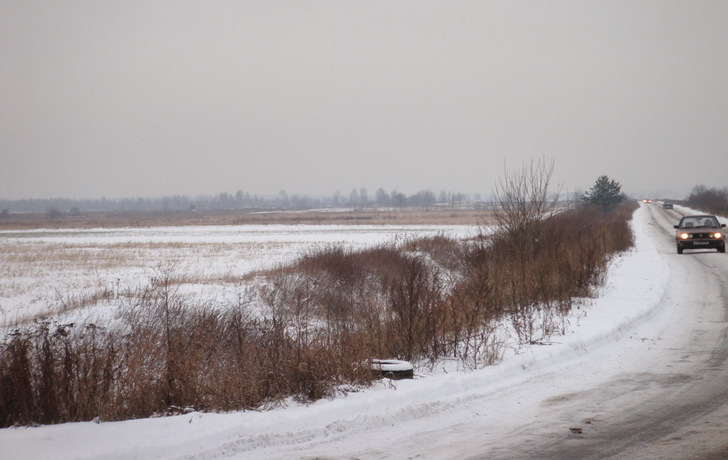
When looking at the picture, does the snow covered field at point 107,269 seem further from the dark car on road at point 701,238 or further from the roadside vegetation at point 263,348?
the dark car on road at point 701,238

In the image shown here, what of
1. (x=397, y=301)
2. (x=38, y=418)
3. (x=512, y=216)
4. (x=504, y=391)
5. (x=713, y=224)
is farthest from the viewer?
(x=713, y=224)

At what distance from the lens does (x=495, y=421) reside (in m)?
6.56

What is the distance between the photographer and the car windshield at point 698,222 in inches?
1222

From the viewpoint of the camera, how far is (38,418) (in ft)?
21.7

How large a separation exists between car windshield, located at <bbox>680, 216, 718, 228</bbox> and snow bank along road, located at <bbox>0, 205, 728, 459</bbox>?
2398cm

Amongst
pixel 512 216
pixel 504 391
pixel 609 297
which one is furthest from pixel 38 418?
pixel 512 216

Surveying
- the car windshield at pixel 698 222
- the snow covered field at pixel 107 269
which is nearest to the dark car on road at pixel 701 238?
the car windshield at pixel 698 222

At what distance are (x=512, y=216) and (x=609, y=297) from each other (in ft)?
17.7

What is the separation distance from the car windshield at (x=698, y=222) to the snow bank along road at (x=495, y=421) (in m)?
24.0

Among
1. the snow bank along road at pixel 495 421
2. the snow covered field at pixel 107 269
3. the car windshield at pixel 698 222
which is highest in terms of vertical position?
the car windshield at pixel 698 222

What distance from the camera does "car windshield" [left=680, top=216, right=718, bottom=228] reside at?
3104 cm

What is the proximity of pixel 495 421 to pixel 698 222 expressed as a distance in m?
30.1

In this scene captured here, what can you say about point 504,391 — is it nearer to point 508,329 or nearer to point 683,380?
point 683,380

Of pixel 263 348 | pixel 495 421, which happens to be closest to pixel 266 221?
pixel 263 348
